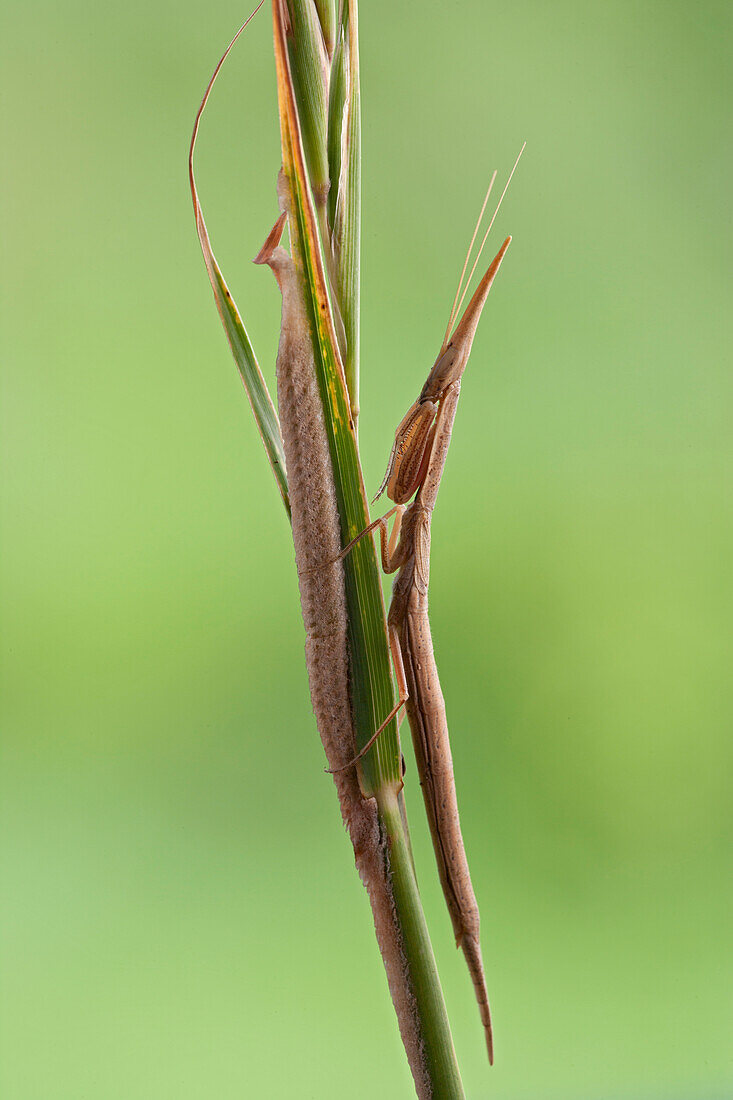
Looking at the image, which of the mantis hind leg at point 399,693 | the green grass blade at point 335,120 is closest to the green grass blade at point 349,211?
the green grass blade at point 335,120

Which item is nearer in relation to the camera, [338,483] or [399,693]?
[338,483]

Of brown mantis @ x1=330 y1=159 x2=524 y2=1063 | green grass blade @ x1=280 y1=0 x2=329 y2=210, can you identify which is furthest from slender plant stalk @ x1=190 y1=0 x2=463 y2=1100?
brown mantis @ x1=330 y1=159 x2=524 y2=1063

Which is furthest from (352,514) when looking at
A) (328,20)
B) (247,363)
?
(328,20)

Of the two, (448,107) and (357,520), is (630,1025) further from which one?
(448,107)

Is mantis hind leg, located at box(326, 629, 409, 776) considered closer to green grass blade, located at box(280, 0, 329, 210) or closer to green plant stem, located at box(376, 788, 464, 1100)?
green plant stem, located at box(376, 788, 464, 1100)

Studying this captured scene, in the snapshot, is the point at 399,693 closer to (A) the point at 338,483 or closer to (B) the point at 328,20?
(A) the point at 338,483

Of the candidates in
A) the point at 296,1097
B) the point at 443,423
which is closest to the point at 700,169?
the point at 443,423

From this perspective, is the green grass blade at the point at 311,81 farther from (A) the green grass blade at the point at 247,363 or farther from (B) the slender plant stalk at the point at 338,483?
(A) the green grass blade at the point at 247,363

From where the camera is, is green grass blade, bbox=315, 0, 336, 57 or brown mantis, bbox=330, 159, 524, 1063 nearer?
green grass blade, bbox=315, 0, 336, 57

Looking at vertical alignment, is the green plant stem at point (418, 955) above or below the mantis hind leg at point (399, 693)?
below
